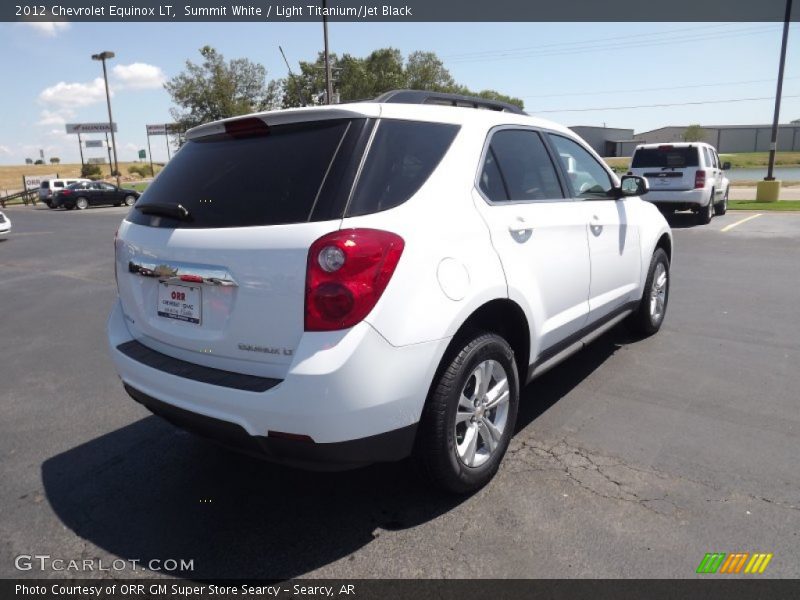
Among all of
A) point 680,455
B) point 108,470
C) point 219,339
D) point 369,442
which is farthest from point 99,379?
point 680,455

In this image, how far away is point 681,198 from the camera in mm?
13562

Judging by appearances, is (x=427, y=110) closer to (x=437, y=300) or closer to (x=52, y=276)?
(x=437, y=300)

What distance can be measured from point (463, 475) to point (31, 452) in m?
2.60

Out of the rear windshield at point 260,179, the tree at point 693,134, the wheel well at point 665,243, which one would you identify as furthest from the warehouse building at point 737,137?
the rear windshield at point 260,179

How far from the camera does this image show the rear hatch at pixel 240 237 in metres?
2.30

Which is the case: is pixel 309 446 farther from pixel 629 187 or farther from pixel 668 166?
pixel 668 166

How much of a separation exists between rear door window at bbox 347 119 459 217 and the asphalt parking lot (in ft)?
4.14

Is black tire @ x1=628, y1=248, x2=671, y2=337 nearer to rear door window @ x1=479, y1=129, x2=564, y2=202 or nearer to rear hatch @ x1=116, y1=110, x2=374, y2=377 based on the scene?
rear door window @ x1=479, y1=129, x2=564, y2=202

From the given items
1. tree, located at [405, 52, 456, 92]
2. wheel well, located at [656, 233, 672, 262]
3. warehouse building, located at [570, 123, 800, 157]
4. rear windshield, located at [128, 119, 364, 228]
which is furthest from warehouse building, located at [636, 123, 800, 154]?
rear windshield, located at [128, 119, 364, 228]

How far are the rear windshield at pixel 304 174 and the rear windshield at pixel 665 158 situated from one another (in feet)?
41.3

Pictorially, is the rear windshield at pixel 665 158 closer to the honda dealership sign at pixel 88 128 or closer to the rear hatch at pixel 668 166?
the rear hatch at pixel 668 166

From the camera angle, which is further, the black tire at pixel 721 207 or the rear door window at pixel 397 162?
the black tire at pixel 721 207

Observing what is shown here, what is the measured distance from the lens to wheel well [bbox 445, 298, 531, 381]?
8.96 feet

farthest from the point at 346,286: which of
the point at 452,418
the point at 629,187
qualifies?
the point at 629,187
